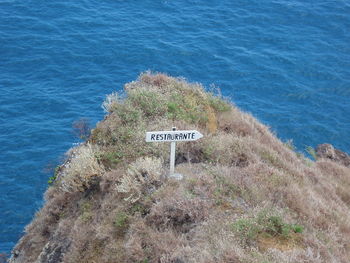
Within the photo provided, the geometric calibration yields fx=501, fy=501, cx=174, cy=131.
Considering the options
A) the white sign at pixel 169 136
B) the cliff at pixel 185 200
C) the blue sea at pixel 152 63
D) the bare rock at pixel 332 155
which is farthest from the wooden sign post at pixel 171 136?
the bare rock at pixel 332 155

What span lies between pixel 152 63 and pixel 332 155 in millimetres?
A: 12723

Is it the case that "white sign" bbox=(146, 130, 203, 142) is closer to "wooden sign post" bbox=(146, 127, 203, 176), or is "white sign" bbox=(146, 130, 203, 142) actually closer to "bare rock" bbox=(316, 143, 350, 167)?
"wooden sign post" bbox=(146, 127, 203, 176)

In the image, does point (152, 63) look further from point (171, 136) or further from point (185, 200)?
point (185, 200)

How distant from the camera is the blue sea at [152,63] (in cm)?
2420

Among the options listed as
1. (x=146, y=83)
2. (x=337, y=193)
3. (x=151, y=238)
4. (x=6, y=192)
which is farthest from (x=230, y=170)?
(x=6, y=192)

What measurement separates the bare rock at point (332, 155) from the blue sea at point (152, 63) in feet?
6.92

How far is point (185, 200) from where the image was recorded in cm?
1062

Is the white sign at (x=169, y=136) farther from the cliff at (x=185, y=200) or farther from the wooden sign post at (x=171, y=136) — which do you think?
the cliff at (x=185, y=200)

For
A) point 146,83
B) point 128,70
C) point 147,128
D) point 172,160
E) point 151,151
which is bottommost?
point 172,160

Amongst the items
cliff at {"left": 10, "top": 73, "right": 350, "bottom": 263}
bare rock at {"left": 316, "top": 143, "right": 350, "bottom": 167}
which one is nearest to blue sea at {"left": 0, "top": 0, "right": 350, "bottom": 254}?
bare rock at {"left": 316, "top": 143, "right": 350, "bottom": 167}

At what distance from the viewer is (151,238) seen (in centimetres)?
1010

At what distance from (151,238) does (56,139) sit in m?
15.3

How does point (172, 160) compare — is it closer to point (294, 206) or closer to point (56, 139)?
point (294, 206)

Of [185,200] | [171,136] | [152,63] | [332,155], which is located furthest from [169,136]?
[152,63]
